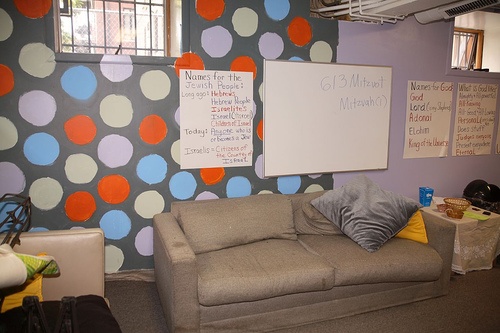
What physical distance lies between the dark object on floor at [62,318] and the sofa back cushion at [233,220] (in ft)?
2.85

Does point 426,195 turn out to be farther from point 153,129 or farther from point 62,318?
point 62,318

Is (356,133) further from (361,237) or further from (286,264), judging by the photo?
(286,264)

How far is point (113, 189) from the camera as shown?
2.96 m

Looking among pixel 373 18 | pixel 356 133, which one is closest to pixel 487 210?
pixel 356 133

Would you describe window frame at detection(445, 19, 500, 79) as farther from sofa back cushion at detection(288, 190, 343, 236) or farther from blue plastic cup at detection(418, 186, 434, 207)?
sofa back cushion at detection(288, 190, 343, 236)

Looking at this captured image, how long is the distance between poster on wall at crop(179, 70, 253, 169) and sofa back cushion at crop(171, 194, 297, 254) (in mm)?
345

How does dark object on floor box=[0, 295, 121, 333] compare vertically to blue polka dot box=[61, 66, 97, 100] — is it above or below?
below

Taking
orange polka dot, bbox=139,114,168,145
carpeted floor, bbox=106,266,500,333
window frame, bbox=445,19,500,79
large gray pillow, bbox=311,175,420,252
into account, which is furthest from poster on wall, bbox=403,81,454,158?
orange polka dot, bbox=139,114,168,145

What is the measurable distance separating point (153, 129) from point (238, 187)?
0.82m

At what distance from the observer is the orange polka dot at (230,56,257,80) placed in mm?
3108

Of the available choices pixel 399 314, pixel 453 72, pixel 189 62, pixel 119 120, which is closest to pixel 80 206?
pixel 119 120

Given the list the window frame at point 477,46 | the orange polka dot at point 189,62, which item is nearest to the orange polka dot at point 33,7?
the orange polka dot at point 189,62

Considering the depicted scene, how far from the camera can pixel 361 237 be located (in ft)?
9.33

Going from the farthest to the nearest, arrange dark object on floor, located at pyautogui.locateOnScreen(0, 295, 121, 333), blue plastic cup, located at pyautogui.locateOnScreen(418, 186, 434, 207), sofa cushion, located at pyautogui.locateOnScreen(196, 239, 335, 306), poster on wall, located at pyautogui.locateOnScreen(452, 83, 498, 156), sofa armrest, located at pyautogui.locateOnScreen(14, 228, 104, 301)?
poster on wall, located at pyautogui.locateOnScreen(452, 83, 498, 156)
blue plastic cup, located at pyautogui.locateOnScreen(418, 186, 434, 207)
sofa cushion, located at pyautogui.locateOnScreen(196, 239, 335, 306)
sofa armrest, located at pyautogui.locateOnScreen(14, 228, 104, 301)
dark object on floor, located at pyautogui.locateOnScreen(0, 295, 121, 333)
